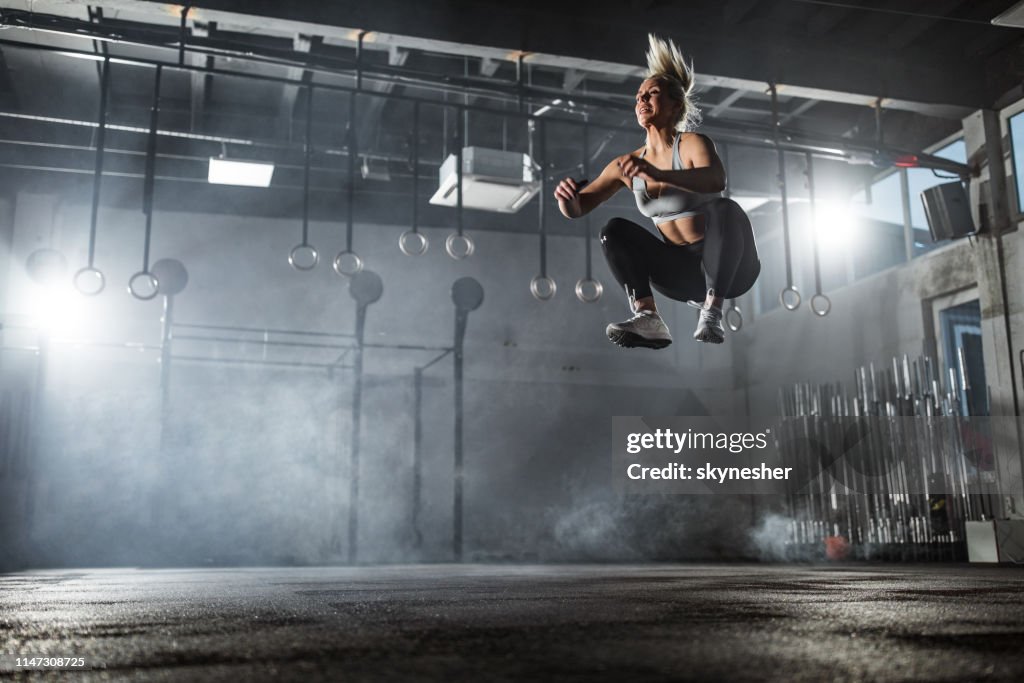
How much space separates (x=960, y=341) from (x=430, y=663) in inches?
284

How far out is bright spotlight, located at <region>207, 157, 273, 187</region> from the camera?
683 centimetres

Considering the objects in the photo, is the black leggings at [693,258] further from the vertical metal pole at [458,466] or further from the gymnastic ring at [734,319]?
the vertical metal pole at [458,466]

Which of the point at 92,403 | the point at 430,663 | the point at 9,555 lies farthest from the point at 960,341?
the point at 9,555

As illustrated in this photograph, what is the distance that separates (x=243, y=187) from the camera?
29.2 ft

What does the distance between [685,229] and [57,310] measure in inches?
302

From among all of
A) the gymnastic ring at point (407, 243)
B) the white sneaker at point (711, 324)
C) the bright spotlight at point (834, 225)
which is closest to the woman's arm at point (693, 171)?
the white sneaker at point (711, 324)

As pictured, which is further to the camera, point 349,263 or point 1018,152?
point 1018,152

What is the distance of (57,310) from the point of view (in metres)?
8.37

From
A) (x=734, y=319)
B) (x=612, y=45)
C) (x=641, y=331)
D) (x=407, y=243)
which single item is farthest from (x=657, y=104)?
(x=612, y=45)

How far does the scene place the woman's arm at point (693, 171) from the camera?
2281 mm

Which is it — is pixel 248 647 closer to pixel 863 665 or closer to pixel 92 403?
pixel 863 665

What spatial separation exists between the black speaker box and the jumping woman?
466cm

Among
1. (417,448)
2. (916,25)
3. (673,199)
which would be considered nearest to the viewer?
(673,199)

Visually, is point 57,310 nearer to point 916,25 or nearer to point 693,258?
point 693,258
